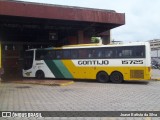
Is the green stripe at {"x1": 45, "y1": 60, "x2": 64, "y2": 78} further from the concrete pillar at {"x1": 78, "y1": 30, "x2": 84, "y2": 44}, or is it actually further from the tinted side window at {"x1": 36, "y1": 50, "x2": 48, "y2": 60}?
the concrete pillar at {"x1": 78, "y1": 30, "x2": 84, "y2": 44}

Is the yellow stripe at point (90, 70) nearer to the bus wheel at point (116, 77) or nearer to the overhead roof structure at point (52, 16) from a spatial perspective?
the bus wheel at point (116, 77)

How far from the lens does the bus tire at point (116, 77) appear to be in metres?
21.7

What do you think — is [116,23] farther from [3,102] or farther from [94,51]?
[3,102]

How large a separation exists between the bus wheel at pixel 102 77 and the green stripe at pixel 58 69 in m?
2.41

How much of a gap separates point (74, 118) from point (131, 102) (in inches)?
153

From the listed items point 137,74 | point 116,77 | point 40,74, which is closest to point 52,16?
point 40,74

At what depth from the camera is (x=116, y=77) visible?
863 inches

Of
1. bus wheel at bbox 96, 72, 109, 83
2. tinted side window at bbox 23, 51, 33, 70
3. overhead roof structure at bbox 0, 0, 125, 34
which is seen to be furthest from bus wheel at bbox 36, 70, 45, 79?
bus wheel at bbox 96, 72, 109, 83

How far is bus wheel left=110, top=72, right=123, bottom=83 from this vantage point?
21.7 meters

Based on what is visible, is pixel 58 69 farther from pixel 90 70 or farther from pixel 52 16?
pixel 52 16

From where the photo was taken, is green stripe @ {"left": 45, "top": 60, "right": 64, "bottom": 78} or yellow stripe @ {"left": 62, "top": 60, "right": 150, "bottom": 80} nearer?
yellow stripe @ {"left": 62, "top": 60, "right": 150, "bottom": 80}

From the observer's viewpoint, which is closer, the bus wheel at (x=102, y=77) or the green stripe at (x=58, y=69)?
the bus wheel at (x=102, y=77)

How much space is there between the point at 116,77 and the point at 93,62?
80.7 inches

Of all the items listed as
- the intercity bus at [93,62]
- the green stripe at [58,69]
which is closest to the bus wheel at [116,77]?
the intercity bus at [93,62]
